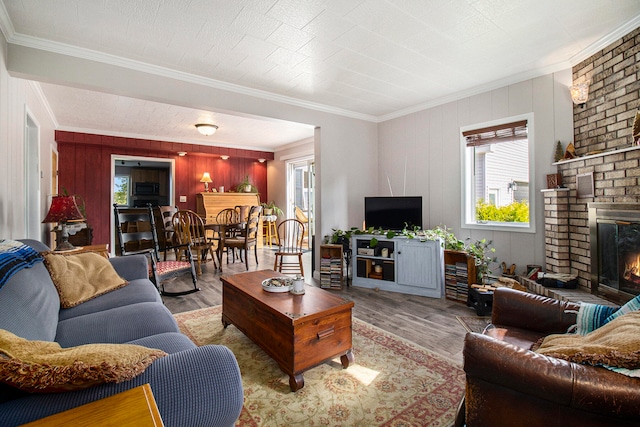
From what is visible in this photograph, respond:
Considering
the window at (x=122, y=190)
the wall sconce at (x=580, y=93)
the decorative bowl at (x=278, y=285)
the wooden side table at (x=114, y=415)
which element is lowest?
the decorative bowl at (x=278, y=285)

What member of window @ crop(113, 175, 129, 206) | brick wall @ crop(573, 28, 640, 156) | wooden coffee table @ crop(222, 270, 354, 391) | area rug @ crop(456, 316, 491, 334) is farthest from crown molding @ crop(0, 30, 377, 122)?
window @ crop(113, 175, 129, 206)

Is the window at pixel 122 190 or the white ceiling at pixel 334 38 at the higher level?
the white ceiling at pixel 334 38

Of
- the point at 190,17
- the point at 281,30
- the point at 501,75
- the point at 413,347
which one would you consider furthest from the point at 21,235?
the point at 501,75

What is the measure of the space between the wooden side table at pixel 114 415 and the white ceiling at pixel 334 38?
95.6 inches

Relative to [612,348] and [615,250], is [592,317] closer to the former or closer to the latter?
[612,348]

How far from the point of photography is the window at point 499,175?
3.55 m

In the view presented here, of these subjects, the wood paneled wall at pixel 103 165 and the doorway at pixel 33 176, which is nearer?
the doorway at pixel 33 176

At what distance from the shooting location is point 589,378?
0.93 metres

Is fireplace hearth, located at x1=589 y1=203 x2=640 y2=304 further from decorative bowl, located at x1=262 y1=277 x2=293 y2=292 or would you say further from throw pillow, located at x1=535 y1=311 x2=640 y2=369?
decorative bowl, located at x1=262 y1=277 x2=293 y2=292

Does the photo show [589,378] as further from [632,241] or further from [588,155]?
[588,155]

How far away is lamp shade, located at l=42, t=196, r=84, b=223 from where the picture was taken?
9.48 feet

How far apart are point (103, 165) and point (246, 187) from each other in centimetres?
299

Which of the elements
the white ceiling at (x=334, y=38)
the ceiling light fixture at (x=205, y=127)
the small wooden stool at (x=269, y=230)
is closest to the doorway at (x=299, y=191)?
the small wooden stool at (x=269, y=230)

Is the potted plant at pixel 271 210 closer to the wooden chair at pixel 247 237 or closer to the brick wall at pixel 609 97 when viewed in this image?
the wooden chair at pixel 247 237
